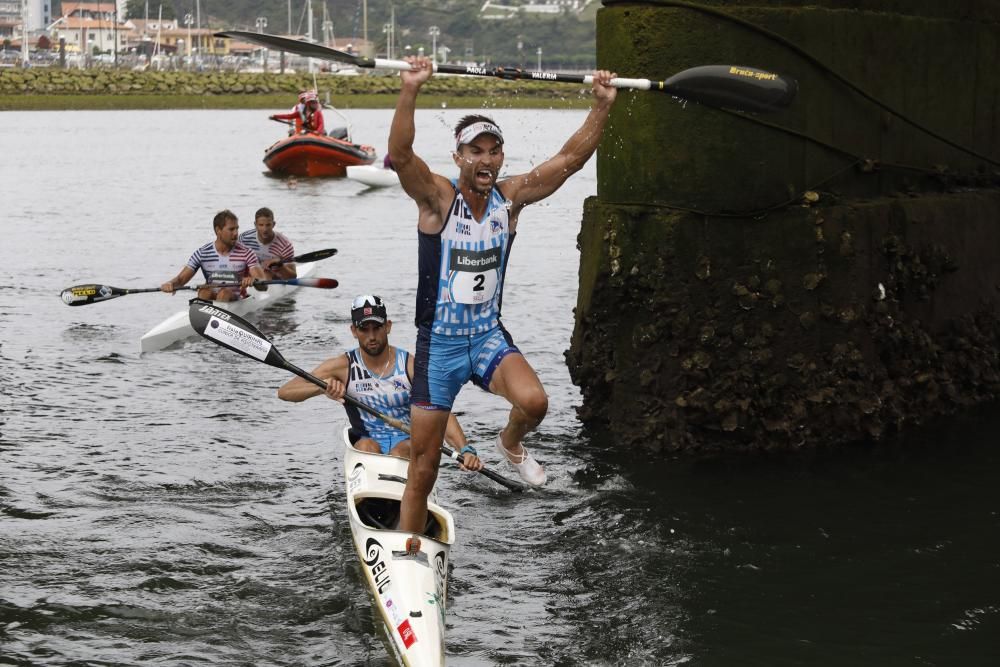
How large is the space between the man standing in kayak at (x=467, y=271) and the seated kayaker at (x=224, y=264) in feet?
29.0

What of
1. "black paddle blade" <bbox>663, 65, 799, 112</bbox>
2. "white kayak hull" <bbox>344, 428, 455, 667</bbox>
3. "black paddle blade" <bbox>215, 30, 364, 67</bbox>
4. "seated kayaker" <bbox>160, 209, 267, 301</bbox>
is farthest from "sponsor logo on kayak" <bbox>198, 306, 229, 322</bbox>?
"seated kayaker" <bbox>160, 209, 267, 301</bbox>

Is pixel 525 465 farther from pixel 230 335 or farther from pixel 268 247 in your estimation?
pixel 268 247

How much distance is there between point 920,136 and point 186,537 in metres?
6.92

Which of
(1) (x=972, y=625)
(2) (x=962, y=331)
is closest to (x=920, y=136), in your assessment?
(2) (x=962, y=331)

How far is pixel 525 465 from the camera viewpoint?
9039 millimetres

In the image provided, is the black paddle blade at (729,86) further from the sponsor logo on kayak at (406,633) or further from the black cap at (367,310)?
the sponsor logo on kayak at (406,633)

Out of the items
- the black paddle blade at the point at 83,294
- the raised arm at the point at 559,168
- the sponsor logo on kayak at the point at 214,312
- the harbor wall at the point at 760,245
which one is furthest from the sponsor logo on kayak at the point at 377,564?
the black paddle blade at the point at 83,294

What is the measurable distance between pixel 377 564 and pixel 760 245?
4.11 meters

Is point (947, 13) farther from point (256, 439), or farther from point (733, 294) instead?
point (256, 439)

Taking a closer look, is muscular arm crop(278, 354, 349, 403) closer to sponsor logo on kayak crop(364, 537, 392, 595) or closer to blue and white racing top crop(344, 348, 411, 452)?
blue and white racing top crop(344, 348, 411, 452)

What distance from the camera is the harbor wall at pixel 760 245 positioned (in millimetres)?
10250

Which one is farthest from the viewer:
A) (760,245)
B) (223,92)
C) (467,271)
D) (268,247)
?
(223,92)

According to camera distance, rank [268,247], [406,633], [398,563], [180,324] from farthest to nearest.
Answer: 1. [268,247]
2. [180,324]
3. [398,563]
4. [406,633]

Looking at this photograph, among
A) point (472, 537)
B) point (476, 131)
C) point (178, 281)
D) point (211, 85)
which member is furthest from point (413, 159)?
point (211, 85)
